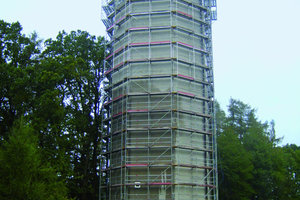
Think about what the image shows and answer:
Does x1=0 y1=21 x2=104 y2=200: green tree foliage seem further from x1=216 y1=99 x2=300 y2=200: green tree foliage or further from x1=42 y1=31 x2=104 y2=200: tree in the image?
x1=216 y1=99 x2=300 y2=200: green tree foliage

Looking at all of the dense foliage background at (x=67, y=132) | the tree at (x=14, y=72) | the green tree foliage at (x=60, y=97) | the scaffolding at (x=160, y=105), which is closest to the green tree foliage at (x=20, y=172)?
the dense foliage background at (x=67, y=132)

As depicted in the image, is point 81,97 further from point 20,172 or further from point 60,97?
point 20,172

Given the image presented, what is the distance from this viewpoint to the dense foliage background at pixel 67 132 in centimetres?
1959

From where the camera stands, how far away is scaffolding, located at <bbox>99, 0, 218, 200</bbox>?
22703mm

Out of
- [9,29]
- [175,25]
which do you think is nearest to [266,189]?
[175,25]

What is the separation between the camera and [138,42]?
2612 centimetres

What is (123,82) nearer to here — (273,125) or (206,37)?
(206,37)

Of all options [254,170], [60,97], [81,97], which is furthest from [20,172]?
[254,170]

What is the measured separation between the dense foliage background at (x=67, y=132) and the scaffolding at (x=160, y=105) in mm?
2625

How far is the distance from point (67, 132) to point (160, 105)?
807cm

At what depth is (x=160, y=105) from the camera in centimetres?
2394

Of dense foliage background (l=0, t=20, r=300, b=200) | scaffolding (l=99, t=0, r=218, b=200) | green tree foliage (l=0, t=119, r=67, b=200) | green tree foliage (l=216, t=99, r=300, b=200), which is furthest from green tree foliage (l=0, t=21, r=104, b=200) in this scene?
green tree foliage (l=216, t=99, r=300, b=200)

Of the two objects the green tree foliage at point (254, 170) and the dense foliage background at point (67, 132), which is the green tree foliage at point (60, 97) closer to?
the dense foliage background at point (67, 132)

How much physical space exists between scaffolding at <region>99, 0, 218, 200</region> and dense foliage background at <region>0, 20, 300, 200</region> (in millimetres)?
2625
